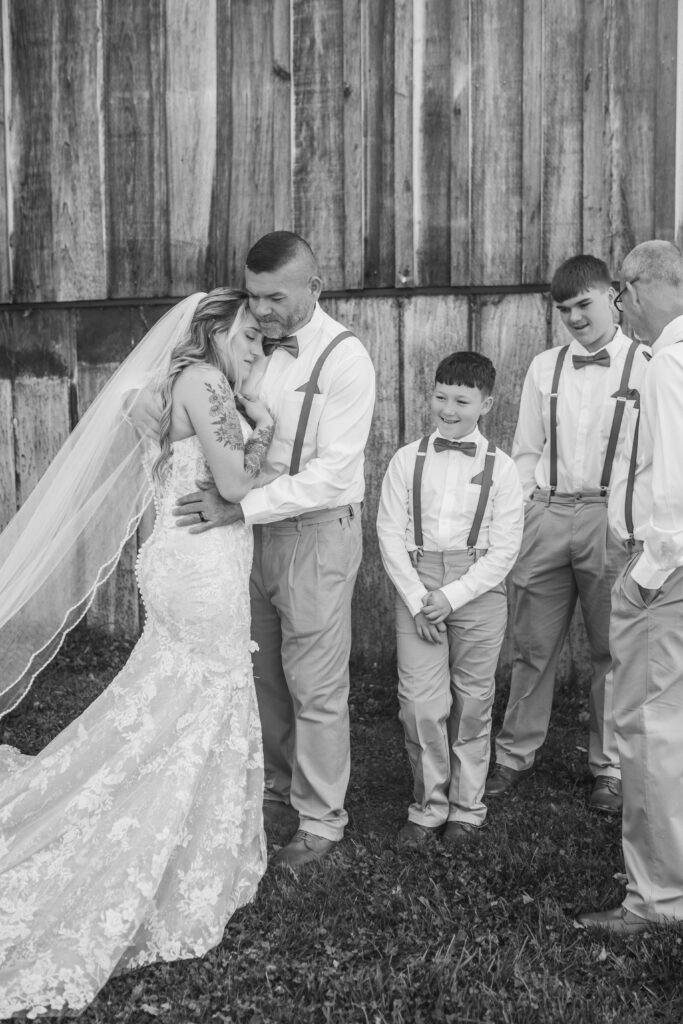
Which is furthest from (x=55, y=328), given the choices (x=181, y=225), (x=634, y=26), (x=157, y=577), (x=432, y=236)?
(x=634, y=26)

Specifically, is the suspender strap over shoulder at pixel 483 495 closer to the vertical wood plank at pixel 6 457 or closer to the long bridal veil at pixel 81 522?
the long bridal veil at pixel 81 522

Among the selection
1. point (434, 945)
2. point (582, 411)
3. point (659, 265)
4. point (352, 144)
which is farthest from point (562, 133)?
point (434, 945)

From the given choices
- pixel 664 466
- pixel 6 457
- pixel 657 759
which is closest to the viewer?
pixel 664 466

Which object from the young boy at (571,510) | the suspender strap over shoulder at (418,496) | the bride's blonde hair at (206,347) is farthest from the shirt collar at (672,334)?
the bride's blonde hair at (206,347)

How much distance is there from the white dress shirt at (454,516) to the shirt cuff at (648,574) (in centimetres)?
91

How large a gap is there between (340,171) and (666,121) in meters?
1.78

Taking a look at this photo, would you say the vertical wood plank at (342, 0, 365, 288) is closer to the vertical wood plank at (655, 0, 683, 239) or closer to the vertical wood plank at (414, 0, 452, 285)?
the vertical wood plank at (414, 0, 452, 285)

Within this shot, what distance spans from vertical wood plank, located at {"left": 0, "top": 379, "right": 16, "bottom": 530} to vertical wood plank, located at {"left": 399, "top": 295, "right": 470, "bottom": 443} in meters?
2.51

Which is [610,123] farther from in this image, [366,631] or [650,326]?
[366,631]

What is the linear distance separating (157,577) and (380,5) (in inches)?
146

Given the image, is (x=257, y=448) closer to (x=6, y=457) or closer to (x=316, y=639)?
(x=316, y=639)

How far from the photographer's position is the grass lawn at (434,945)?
129 inches

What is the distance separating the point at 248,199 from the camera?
627 cm

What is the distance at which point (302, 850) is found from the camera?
432 centimetres
